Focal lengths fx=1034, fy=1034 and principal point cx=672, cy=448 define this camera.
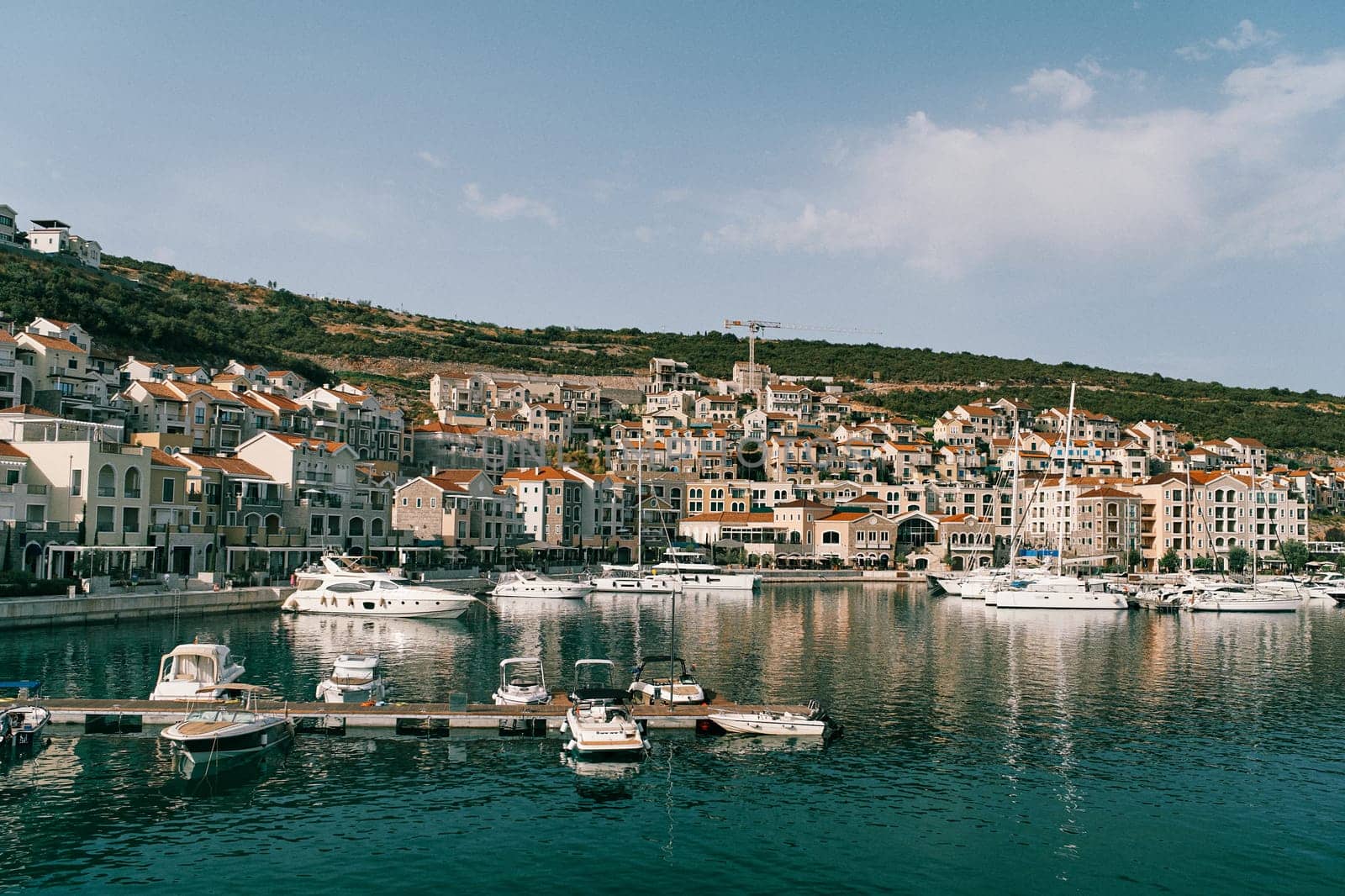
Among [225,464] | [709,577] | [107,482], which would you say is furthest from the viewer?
[709,577]

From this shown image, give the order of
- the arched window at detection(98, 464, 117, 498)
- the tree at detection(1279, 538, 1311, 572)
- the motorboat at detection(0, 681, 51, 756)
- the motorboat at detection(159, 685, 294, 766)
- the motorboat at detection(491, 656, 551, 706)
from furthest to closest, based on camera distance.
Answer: the tree at detection(1279, 538, 1311, 572) < the arched window at detection(98, 464, 117, 498) < the motorboat at detection(491, 656, 551, 706) < the motorboat at detection(0, 681, 51, 756) < the motorboat at detection(159, 685, 294, 766)

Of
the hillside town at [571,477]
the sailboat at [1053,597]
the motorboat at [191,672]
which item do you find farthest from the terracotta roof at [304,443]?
the sailboat at [1053,597]

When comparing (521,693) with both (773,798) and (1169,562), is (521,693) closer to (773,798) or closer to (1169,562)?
(773,798)

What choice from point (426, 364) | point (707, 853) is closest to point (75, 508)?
point (707, 853)

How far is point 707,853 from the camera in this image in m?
20.9

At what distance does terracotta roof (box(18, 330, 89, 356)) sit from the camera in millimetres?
86312

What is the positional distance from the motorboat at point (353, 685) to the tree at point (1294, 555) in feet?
341

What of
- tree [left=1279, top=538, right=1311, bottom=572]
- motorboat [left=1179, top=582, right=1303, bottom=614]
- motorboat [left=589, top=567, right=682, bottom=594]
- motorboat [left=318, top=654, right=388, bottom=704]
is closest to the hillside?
tree [left=1279, top=538, right=1311, bottom=572]

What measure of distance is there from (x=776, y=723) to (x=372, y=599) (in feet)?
128

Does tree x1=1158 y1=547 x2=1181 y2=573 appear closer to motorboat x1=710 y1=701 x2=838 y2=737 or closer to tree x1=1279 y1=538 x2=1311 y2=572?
tree x1=1279 y1=538 x2=1311 y2=572

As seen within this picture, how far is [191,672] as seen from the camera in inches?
1303

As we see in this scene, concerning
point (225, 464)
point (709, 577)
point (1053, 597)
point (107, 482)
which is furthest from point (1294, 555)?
point (107, 482)

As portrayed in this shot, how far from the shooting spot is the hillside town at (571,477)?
2537 inches

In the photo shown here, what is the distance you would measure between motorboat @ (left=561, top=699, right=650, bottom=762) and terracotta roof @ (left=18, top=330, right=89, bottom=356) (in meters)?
77.5
